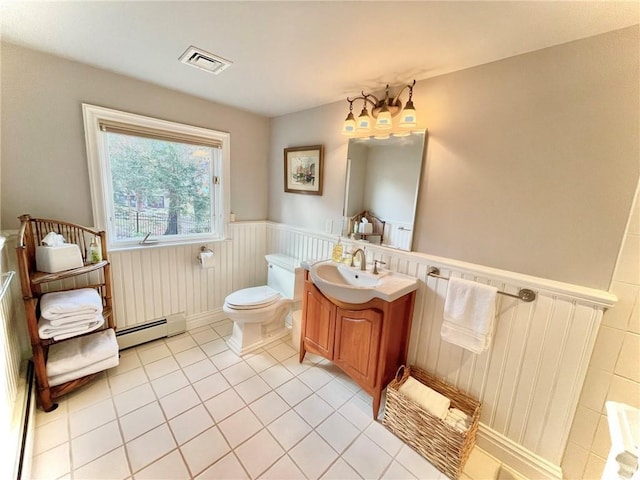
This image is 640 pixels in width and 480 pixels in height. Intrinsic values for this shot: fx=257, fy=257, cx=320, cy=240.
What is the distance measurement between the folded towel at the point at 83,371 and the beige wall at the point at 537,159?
2.21 metres

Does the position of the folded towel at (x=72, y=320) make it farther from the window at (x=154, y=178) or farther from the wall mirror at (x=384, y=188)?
the wall mirror at (x=384, y=188)

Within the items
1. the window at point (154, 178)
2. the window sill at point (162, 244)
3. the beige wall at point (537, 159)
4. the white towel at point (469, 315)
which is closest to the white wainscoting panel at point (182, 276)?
the window sill at point (162, 244)

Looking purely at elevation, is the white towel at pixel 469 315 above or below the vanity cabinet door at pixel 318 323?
above

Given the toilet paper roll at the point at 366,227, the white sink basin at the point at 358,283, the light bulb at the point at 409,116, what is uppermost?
the light bulb at the point at 409,116

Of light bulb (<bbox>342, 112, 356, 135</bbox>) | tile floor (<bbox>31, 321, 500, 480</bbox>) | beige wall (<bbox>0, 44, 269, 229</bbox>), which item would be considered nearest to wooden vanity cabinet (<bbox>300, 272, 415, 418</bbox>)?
tile floor (<bbox>31, 321, 500, 480</bbox>)

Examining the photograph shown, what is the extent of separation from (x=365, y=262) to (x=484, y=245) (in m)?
0.76

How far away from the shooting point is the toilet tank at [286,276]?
7.64ft

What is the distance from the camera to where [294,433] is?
60.4 inches

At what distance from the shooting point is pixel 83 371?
1631mm

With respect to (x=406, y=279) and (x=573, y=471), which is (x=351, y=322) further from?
(x=573, y=471)

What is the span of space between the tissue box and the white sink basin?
155 centimetres

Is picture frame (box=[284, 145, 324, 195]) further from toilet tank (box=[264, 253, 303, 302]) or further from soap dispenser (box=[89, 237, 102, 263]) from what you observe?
soap dispenser (box=[89, 237, 102, 263])

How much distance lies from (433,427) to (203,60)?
251 centimetres

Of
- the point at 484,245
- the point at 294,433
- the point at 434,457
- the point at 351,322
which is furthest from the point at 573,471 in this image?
the point at 294,433
